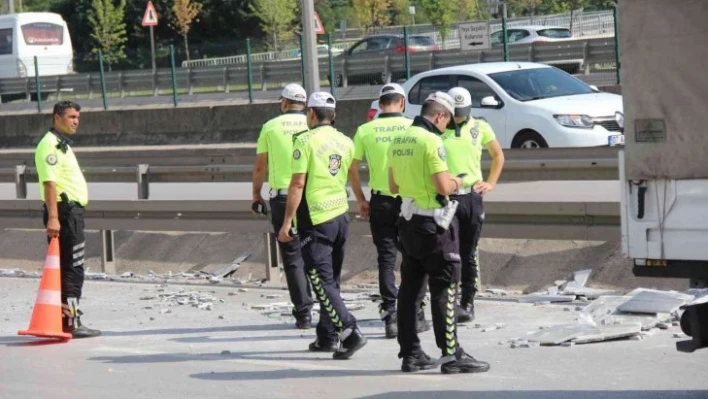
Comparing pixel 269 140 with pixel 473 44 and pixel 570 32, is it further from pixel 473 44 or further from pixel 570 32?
pixel 570 32

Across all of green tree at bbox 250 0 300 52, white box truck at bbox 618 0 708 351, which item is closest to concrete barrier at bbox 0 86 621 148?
white box truck at bbox 618 0 708 351

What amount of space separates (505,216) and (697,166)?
5.19 m

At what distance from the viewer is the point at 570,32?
1689 inches

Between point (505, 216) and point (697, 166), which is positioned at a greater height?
point (697, 166)

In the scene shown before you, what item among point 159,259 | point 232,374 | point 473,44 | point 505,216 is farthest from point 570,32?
point 232,374

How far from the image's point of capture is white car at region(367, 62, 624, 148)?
1762 centimetres

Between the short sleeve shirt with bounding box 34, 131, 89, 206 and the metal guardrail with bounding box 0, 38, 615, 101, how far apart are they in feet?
56.2

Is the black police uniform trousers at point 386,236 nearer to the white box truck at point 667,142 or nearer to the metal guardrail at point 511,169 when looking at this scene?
the white box truck at point 667,142

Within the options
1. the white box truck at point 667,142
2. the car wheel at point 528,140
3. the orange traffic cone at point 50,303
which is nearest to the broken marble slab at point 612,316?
the white box truck at point 667,142

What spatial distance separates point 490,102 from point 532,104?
→ 1.81 ft

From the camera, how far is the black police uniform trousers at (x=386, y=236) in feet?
31.5

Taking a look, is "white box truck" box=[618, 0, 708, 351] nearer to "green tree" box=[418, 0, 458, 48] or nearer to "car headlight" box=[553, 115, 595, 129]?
"car headlight" box=[553, 115, 595, 129]

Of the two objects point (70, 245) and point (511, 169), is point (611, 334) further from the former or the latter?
point (511, 169)

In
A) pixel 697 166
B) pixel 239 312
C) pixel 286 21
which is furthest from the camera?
pixel 286 21
